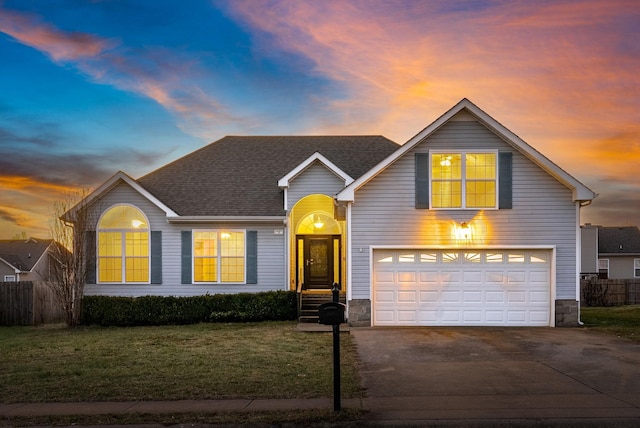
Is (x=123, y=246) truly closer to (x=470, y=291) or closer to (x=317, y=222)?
(x=317, y=222)

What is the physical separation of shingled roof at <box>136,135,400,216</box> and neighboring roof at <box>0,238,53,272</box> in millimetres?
31596

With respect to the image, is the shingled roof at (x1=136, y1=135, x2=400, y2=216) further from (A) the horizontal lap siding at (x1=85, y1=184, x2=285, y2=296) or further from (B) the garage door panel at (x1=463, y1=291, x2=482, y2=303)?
(B) the garage door panel at (x1=463, y1=291, x2=482, y2=303)

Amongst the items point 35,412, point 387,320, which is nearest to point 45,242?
point 387,320

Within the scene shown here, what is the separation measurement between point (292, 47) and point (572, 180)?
9.73 metres

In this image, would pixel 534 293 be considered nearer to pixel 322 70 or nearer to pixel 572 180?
pixel 572 180

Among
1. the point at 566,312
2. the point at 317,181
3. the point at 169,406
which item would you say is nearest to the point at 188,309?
the point at 317,181

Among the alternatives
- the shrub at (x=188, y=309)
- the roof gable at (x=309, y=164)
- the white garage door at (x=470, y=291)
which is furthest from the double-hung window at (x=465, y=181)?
the shrub at (x=188, y=309)

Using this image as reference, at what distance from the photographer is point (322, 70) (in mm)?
18453

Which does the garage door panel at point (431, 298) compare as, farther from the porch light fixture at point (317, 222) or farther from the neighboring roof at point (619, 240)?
the neighboring roof at point (619, 240)

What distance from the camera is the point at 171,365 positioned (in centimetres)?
1065

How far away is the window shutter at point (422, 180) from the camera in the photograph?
639 inches

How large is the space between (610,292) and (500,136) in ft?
52.3

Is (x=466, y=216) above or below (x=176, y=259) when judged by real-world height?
above

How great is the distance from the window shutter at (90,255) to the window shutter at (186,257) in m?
3.19
